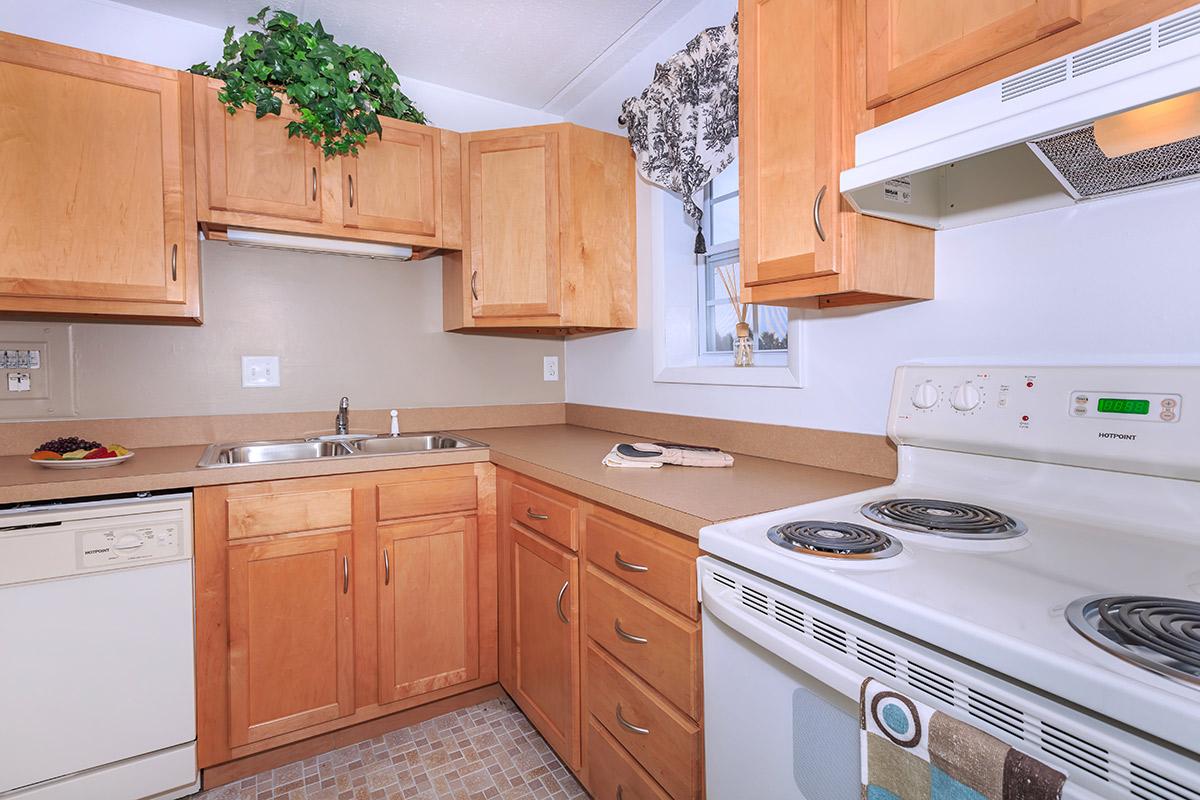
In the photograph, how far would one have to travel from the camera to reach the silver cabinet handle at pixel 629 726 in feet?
4.24

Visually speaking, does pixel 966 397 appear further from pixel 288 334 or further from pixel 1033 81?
pixel 288 334

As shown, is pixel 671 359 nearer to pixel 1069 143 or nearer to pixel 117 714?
pixel 1069 143

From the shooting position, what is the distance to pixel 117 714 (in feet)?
5.12

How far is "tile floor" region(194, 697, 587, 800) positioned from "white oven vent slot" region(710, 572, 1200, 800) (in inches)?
46.9

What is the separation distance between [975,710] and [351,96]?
7.51 feet

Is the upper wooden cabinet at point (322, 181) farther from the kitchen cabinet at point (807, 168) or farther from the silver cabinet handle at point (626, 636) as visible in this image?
the silver cabinet handle at point (626, 636)

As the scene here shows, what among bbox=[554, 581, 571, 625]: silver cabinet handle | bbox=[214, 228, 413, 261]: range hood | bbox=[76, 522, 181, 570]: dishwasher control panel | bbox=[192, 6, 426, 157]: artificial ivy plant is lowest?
bbox=[554, 581, 571, 625]: silver cabinet handle

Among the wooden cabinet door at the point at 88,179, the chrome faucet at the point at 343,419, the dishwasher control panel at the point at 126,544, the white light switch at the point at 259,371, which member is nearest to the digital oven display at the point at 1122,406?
the dishwasher control panel at the point at 126,544

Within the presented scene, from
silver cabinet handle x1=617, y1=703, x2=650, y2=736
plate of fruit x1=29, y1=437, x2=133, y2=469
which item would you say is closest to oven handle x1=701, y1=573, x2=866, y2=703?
silver cabinet handle x1=617, y1=703, x2=650, y2=736

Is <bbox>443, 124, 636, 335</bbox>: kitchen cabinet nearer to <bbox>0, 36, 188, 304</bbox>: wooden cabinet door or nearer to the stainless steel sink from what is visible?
the stainless steel sink

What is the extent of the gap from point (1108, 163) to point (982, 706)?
89 cm

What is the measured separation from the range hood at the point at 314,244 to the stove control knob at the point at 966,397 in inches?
78.0

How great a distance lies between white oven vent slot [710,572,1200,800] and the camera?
1.73ft

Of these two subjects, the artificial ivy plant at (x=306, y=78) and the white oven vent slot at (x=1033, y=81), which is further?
the artificial ivy plant at (x=306, y=78)
